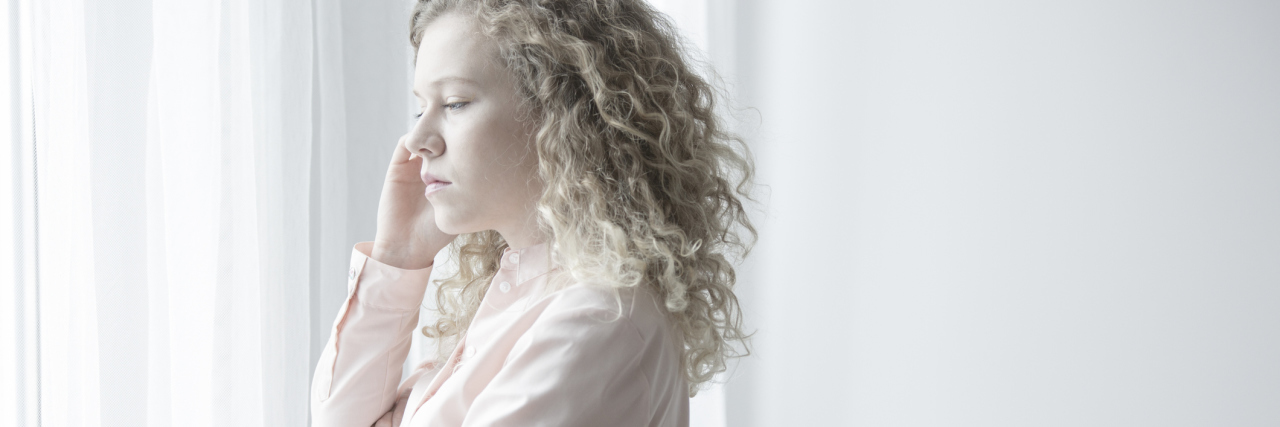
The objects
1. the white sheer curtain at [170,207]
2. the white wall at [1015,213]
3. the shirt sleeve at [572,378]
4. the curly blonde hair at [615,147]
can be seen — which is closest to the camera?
the shirt sleeve at [572,378]

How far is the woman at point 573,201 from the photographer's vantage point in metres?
0.69

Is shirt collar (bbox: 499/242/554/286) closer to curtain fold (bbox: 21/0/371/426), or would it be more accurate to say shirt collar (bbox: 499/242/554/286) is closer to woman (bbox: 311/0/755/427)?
woman (bbox: 311/0/755/427)

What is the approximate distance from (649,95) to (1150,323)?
937mm

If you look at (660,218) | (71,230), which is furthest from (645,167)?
(71,230)

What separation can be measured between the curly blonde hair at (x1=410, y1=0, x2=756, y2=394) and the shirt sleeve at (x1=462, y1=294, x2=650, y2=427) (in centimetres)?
5

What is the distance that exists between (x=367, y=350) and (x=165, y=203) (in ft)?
1.05

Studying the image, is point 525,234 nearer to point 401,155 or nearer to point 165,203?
point 401,155

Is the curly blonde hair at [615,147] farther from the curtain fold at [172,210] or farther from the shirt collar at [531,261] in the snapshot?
the curtain fold at [172,210]

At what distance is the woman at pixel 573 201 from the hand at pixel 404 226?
0.17m

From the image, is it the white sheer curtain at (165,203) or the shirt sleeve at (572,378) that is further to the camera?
the white sheer curtain at (165,203)

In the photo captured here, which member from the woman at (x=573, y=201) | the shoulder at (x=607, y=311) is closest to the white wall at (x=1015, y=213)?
the woman at (x=573, y=201)

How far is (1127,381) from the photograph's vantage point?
4.17 feet

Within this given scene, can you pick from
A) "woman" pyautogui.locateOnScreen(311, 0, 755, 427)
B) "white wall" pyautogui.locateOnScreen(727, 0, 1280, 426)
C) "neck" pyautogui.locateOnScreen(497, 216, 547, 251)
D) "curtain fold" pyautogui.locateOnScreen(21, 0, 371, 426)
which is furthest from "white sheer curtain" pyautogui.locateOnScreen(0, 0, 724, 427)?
"white wall" pyautogui.locateOnScreen(727, 0, 1280, 426)

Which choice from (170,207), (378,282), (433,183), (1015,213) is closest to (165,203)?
(170,207)
